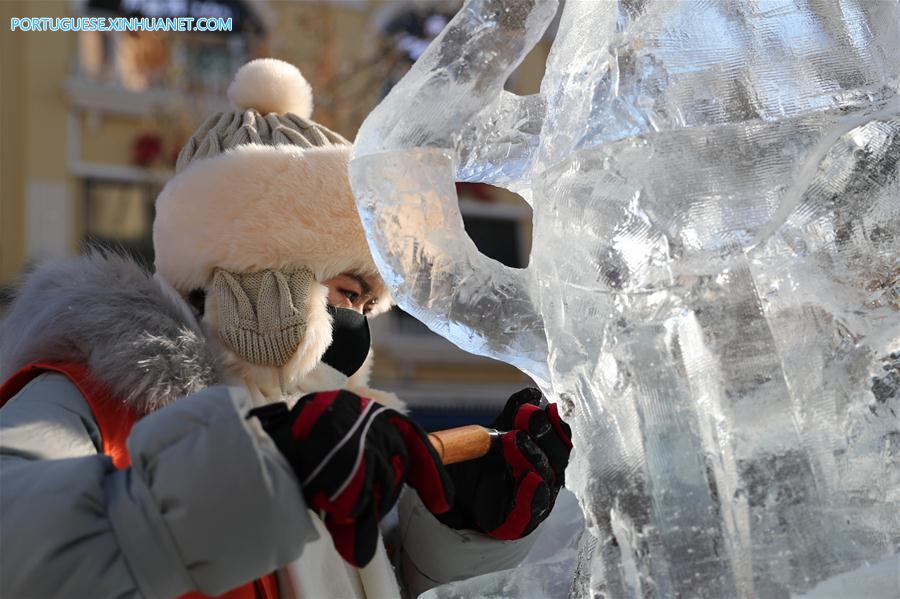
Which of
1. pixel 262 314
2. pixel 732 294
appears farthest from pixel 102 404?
pixel 732 294

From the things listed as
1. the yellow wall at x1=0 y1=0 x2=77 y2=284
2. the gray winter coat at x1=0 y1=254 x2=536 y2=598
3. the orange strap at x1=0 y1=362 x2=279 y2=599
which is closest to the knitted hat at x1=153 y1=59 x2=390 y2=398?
the orange strap at x1=0 y1=362 x2=279 y2=599

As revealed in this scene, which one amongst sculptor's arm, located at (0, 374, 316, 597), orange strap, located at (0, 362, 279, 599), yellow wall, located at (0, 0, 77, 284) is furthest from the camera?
yellow wall, located at (0, 0, 77, 284)

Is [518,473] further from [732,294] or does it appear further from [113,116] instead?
[113,116]

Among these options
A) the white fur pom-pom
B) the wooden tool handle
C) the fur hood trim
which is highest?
the white fur pom-pom

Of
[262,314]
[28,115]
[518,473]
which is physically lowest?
[518,473]

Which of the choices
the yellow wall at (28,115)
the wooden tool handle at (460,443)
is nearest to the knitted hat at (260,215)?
the wooden tool handle at (460,443)

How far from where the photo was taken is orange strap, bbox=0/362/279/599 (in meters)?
1.28

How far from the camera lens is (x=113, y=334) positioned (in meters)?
1.35

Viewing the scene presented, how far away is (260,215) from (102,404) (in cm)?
50

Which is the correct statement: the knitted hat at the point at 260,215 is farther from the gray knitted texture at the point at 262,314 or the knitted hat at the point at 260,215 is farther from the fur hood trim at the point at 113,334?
the fur hood trim at the point at 113,334

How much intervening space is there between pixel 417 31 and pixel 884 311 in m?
8.20

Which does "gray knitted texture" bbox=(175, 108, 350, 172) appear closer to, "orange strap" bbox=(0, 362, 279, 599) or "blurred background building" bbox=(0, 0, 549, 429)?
"orange strap" bbox=(0, 362, 279, 599)

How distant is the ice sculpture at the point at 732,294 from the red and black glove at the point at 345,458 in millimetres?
280

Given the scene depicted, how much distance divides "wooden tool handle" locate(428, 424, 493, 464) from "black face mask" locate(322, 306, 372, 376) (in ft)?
1.65
